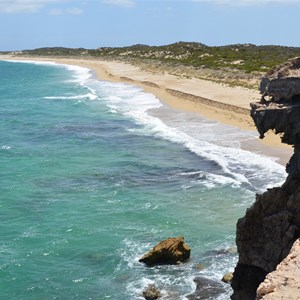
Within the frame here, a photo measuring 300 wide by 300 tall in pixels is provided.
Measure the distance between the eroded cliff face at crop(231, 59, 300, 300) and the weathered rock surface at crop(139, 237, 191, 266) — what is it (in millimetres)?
5476

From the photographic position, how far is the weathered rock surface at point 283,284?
29.5ft

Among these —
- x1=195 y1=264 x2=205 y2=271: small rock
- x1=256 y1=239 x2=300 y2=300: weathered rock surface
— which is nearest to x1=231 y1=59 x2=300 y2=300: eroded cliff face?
x1=256 y1=239 x2=300 y2=300: weathered rock surface

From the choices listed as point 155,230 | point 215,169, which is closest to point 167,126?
point 215,169

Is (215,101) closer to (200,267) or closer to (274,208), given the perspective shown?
(200,267)

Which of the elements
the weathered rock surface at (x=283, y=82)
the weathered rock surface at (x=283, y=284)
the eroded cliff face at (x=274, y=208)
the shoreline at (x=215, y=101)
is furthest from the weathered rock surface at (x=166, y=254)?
the shoreline at (x=215, y=101)

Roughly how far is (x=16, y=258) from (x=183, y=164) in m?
15.0

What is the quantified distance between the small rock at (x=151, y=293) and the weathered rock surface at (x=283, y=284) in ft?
24.6

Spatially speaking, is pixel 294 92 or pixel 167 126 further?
pixel 167 126

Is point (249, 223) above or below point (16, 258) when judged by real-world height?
above

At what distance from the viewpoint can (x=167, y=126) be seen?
4728cm

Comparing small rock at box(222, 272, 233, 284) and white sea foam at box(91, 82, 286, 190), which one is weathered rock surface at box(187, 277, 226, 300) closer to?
small rock at box(222, 272, 233, 284)

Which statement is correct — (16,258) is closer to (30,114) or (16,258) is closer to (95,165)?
(95,165)

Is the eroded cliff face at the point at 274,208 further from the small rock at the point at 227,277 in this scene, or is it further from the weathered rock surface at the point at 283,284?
the small rock at the point at 227,277

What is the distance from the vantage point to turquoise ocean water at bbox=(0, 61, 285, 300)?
18875mm
